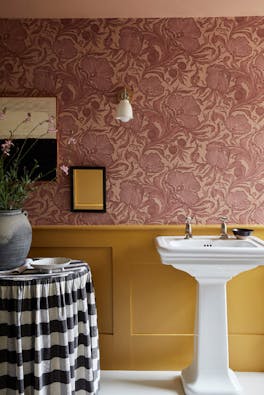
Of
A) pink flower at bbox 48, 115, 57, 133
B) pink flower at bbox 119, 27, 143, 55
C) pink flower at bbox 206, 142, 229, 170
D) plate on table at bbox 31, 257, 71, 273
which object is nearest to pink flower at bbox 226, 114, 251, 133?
pink flower at bbox 206, 142, 229, 170

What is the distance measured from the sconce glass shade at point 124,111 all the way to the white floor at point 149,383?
168 cm

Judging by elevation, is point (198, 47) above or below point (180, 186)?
above

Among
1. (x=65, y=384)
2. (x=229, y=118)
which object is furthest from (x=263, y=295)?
(x=65, y=384)

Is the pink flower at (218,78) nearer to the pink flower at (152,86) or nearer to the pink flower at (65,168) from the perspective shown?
the pink flower at (152,86)

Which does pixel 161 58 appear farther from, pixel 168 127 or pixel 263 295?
pixel 263 295

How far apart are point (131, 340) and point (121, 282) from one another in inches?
15.8

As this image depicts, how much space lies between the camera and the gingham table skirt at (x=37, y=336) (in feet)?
6.03

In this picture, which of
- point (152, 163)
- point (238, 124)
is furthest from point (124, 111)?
point (238, 124)

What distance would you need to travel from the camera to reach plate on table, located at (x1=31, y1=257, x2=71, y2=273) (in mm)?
2012

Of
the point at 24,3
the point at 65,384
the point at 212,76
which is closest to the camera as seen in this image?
the point at 65,384

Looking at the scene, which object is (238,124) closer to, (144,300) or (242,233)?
(242,233)

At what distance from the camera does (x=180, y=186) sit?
2619 mm

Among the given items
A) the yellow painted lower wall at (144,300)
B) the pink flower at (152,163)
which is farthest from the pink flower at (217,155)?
the yellow painted lower wall at (144,300)

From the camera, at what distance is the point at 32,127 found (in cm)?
260
